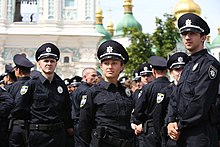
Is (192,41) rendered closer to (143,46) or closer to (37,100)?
(37,100)

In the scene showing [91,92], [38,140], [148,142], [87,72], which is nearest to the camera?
[91,92]

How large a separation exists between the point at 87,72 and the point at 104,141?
3.98 metres

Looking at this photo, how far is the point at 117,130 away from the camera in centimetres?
524

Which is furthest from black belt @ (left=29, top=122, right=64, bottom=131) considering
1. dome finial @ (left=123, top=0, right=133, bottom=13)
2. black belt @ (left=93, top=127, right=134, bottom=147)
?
dome finial @ (left=123, top=0, right=133, bottom=13)

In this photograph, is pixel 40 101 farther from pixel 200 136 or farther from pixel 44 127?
pixel 200 136

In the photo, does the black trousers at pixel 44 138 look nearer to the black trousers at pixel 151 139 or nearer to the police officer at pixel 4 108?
the police officer at pixel 4 108

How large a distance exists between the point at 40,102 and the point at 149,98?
164cm

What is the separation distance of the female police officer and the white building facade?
2170cm

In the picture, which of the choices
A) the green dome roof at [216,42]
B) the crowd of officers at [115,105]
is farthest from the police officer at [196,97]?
the green dome roof at [216,42]

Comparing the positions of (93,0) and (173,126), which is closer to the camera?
(173,126)

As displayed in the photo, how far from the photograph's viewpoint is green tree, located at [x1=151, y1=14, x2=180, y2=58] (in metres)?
31.1

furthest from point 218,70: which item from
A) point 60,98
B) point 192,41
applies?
point 60,98

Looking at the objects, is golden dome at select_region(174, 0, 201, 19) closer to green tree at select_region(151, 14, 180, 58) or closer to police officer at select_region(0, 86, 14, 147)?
green tree at select_region(151, 14, 180, 58)

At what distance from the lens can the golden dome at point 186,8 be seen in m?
46.5
